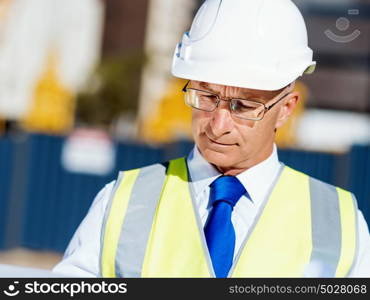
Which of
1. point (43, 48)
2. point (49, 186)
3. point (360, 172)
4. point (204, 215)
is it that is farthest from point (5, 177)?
point (43, 48)

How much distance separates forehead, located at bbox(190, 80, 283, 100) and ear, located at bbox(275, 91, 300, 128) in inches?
3.0

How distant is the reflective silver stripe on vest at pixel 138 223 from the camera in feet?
6.74

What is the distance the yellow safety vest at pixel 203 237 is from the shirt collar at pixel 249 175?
3cm

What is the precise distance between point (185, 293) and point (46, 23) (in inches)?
1693

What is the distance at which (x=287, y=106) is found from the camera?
2199mm

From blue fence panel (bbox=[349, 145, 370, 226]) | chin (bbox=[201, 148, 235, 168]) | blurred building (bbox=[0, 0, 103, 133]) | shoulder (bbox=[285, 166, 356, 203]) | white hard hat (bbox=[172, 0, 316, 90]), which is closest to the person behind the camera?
white hard hat (bbox=[172, 0, 316, 90])

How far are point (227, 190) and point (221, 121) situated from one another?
196 mm

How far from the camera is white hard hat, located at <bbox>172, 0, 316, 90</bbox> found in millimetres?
1998

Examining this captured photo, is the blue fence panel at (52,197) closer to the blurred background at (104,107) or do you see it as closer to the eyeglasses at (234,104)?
the blurred background at (104,107)

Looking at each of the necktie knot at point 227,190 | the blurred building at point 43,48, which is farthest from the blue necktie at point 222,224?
the blurred building at point 43,48

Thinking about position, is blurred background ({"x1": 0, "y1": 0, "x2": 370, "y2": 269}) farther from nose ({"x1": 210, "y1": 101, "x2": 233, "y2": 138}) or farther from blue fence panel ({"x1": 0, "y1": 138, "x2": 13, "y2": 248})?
nose ({"x1": 210, "y1": 101, "x2": 233, "y2": 138})

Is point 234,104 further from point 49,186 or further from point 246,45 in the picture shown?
point 49,186

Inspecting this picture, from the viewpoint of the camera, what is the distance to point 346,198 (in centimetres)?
221

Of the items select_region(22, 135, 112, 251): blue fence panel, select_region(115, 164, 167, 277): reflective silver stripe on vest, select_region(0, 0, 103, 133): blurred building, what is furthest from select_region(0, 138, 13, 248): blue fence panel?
select_region(0, 0, 103, 133): blurred building
